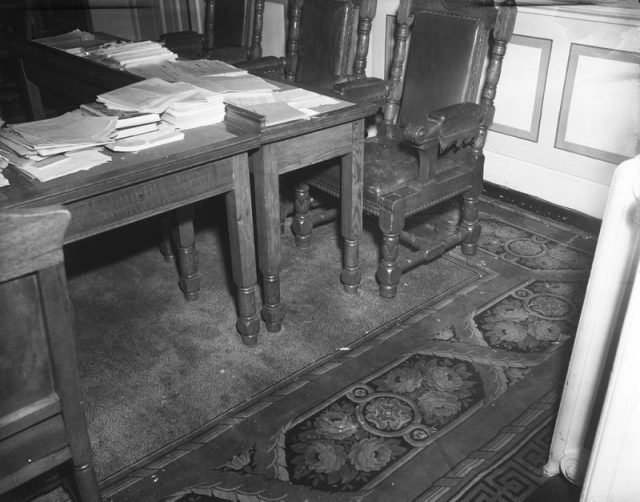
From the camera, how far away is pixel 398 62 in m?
2.82

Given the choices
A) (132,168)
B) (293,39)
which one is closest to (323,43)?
(293,39)

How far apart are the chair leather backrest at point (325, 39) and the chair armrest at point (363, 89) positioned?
0.39 metres

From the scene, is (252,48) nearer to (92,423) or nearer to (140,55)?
(140,55)

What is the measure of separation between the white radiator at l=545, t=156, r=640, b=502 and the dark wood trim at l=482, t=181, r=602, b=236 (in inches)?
66.8

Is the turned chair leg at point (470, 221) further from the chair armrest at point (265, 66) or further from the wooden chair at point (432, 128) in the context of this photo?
the chair armrest at point (265, 66)

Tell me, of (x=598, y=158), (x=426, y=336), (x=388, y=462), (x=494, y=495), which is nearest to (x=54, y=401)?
(x=388, y=462)

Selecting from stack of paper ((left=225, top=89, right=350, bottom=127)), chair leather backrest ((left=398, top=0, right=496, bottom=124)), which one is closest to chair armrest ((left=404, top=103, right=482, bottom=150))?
chair leather backrest ((left=398, top=0, right=496, bottom=124))

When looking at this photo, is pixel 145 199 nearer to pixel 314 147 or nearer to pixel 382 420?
pixel 314 147

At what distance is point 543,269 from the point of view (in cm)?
280

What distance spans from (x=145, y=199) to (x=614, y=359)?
4.13 feet

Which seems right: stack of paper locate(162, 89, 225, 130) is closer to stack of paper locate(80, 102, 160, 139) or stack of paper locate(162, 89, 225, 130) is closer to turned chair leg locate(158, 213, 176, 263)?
stack of paper locate(80, 102, 160, 139)

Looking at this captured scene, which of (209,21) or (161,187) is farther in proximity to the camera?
(209,21)

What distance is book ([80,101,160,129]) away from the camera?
1907 mm

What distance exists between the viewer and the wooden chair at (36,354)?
115 centimetres
